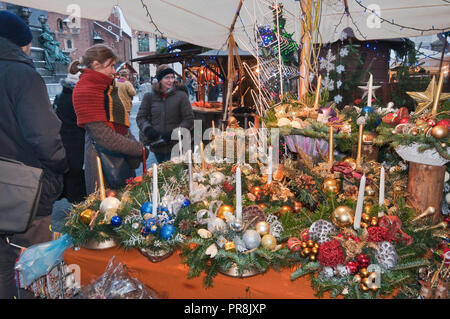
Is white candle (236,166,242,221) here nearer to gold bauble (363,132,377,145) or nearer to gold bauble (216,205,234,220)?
gold bauble (216,205,234,220)

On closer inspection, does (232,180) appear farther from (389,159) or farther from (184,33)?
(184,33)

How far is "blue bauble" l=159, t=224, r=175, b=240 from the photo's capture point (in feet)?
4.01

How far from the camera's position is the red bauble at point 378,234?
3.50 ft

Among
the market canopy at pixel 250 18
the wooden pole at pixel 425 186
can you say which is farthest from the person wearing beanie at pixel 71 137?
the wooden pole at pixel 425 186

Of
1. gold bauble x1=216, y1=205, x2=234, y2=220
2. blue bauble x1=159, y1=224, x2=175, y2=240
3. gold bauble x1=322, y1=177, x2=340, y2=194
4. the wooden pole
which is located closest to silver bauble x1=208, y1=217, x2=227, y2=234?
gold bauble x1=216, y1=205, x2=234, y2=220

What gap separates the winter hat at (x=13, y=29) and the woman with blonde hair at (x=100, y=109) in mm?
395

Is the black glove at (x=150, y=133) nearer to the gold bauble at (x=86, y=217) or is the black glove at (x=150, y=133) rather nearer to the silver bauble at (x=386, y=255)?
the gold bauble at (x=86, y=217)

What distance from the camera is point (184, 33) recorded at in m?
3.34

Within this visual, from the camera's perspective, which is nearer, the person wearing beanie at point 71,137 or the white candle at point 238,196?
the white candle at point 238,196

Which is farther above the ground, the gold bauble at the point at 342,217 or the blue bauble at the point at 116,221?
the gold bauble at the point at 342,217

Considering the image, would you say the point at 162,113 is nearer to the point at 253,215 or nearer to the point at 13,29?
the point at 13,29

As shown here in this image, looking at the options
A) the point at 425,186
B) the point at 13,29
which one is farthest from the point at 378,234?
the point at 13,29

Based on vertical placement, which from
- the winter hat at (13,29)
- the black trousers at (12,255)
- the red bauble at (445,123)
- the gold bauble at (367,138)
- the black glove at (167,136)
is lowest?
the black trousers at (12,255)

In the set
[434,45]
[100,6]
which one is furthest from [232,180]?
[434,45]
